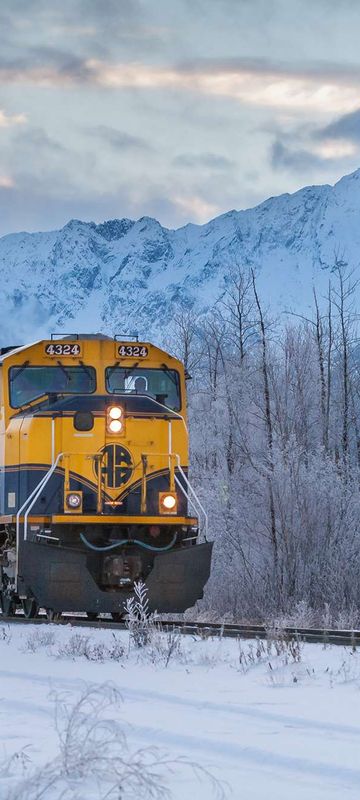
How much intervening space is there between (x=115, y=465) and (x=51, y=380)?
4.44 feet

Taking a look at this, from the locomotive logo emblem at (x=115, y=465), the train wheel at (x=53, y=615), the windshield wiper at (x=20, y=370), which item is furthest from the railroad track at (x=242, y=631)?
the windshield wiper at (x=20, y=370)

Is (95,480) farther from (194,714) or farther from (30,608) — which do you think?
(194,714)

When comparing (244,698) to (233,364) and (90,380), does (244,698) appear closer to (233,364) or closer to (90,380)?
(90,380)

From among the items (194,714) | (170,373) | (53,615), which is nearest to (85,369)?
(170,373)

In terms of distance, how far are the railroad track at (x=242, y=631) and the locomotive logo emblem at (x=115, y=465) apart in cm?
169

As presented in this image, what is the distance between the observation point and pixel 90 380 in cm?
1363

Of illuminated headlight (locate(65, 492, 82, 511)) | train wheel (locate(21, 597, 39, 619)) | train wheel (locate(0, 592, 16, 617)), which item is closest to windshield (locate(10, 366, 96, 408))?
illuminated headlight (locate(65, 492, 82, 511))

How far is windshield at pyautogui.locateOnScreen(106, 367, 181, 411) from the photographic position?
13.7 m

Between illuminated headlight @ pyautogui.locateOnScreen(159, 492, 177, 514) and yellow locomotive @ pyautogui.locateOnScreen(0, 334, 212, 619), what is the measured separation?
0.02 metres

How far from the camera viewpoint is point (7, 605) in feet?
47.9

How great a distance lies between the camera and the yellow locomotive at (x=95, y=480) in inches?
504

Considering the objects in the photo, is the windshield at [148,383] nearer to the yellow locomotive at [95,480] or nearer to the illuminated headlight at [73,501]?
the yellow locomotive at [95,480]

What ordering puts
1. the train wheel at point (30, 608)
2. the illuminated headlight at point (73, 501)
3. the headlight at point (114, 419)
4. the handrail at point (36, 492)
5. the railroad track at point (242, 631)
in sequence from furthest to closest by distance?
the train wheel at point (30, 608), the headlight at point (114, 419), the illuminated headlight at point (73, 501), the handrail at point (36, 492), the railroad track at point (242, 631)

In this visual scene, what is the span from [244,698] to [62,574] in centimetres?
550
